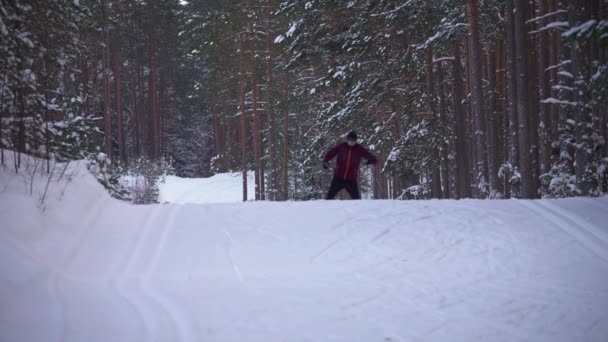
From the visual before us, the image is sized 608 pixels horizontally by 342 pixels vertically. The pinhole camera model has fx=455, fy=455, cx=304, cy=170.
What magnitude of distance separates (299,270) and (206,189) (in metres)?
22.6

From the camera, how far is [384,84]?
14539 mm

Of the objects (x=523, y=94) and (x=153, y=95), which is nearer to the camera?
(x=523, y=94)

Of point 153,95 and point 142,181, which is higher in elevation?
point 153,95

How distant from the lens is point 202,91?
21828mm

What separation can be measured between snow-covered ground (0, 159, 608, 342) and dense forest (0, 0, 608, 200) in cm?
203

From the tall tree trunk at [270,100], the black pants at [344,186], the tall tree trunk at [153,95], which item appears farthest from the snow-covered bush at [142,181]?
the black pants at [344,186]

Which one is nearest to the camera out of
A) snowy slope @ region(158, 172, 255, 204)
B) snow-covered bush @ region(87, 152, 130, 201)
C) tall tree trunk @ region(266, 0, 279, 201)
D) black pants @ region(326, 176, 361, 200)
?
snow-covered bush @ region(87, 152, 130, 201)

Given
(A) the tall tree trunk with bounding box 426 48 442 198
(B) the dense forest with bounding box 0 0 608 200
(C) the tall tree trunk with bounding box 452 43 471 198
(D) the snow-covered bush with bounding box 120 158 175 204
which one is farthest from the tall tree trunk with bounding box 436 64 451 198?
(D) the snow-covered bush with bounding box 120 158 175 204

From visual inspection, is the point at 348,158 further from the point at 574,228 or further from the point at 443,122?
the point at 443,122

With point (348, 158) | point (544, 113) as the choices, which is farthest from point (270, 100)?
point (544, 113)

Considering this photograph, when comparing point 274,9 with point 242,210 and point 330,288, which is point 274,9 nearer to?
point 242,210

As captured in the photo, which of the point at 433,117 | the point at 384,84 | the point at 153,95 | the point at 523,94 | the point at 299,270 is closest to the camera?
the point at 299,270

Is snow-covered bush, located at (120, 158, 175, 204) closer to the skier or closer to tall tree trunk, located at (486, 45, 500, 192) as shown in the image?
the skier

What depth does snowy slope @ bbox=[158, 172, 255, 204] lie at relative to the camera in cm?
2484
